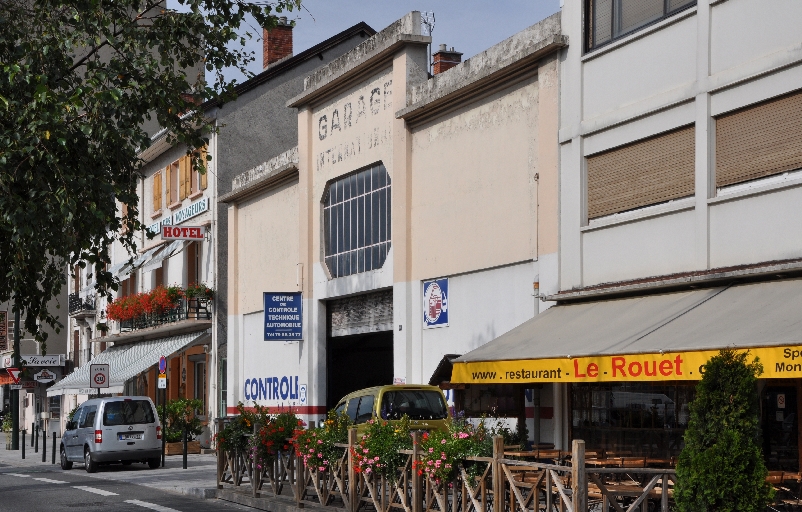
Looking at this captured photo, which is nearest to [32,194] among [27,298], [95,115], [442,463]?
[95,115]

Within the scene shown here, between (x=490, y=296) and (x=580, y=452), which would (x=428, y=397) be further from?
(x=580, y=452)

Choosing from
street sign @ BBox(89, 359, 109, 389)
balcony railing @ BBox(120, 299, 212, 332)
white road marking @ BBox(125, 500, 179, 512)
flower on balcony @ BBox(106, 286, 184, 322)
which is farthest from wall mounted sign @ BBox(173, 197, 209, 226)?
white road marking @ BBox(125, 500, 179, 512)

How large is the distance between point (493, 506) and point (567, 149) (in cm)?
→ 744

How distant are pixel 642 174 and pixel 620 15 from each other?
254cm

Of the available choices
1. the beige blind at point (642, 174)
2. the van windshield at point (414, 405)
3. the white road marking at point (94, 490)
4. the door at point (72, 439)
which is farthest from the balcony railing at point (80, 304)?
the beige blind at point (642, 174)

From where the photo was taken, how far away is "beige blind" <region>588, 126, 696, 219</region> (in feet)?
52.6

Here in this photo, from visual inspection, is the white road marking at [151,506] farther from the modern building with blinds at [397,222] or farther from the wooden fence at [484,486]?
the modern building with blinds at [397,222]

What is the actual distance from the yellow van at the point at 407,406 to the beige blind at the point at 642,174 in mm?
3706

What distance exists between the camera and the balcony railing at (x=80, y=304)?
2004 inches

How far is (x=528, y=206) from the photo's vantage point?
19.4 m

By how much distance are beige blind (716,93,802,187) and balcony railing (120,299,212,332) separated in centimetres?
2237

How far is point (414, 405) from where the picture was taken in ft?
59.9

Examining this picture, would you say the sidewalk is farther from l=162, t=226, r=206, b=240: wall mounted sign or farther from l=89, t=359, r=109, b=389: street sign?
l=162, t=226, r=206, b=240: wall mounted sign

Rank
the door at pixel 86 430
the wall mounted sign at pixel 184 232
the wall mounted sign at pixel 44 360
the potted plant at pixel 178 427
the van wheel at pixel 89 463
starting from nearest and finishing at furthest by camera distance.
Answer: the van wheel at pixel 89 463
the door at pixel 86 430
the potted plant at pixel 178 427
the wall mounted sign at pixel 184 232
the wall mounted sign at pixel 44 360
